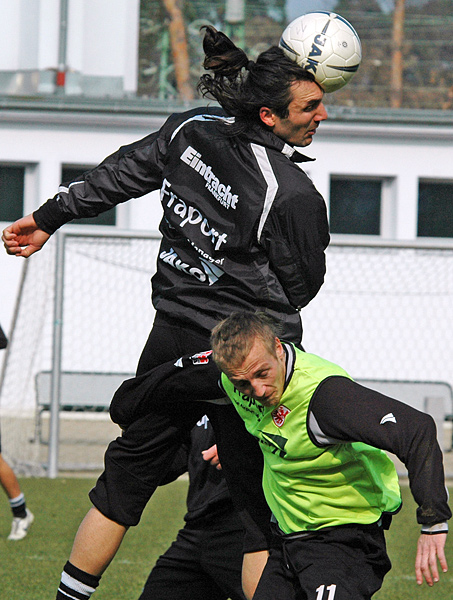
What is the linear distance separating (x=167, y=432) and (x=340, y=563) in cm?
87

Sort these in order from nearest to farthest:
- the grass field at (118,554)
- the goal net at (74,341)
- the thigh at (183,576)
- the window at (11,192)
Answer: the thigh at (183,576) < the grass field at (118,554) < the goal net at (74,341) < the window at (11,192)

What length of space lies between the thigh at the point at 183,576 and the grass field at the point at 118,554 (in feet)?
4.19

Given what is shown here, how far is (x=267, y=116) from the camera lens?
11.0 feet

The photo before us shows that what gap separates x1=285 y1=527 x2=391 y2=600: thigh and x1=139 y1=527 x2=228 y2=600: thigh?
2.75 feet

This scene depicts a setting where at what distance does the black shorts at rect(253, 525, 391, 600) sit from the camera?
2889 mm

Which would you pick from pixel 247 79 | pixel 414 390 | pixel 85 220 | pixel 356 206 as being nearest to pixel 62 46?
pixel 85 220

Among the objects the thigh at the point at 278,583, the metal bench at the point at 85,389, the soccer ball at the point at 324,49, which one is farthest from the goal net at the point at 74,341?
the thigh at the point at 278,583

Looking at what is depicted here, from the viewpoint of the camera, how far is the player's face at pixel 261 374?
2.89 metres

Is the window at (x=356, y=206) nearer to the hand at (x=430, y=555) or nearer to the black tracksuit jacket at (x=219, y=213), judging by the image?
the black tracksuit jacket at (x=219, y=213)

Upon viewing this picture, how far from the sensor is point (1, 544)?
6.20 m

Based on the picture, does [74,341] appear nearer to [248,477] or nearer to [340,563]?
[248,477]

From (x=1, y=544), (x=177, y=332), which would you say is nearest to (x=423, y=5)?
(x=1, y=544)

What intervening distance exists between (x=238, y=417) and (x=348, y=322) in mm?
8598

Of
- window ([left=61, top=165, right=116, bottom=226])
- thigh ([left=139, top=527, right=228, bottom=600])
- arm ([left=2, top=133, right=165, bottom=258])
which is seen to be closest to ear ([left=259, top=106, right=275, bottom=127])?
arm ([left=2, top=133, right=165, bottom=258])
